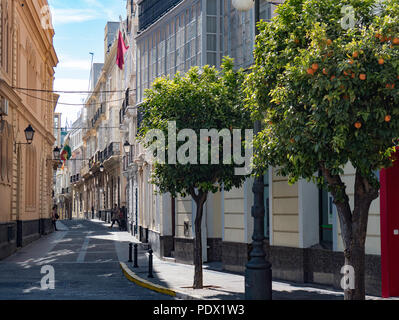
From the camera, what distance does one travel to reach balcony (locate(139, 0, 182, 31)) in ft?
77.1

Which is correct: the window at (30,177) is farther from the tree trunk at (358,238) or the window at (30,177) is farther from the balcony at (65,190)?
the balcony at (65,190)

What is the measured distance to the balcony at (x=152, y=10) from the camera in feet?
77.1

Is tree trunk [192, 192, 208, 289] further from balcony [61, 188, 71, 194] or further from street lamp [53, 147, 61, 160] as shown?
balcony [61, 188, 71, 194]

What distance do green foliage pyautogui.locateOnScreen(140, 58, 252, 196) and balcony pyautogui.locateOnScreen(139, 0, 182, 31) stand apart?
9192mm

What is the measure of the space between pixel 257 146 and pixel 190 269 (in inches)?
363

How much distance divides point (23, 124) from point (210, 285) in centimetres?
1727

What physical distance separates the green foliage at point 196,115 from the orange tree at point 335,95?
11.5 feet

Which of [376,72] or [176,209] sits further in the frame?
[176,209]

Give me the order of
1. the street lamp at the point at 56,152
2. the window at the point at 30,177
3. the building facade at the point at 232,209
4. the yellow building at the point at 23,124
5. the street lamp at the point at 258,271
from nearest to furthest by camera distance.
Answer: the street lamp at the point at 258,271
the building facade at the point at 232,209
the yellow building at the point at 23,124
the window at the point at 30,177
the street lamp at the point at 56,152

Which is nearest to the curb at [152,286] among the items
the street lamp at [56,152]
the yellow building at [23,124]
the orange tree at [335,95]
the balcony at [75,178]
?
the orange tree at [335,95]

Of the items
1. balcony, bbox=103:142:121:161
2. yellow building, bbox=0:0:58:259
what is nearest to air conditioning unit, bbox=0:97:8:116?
yellow building, bbox=0:0:58:259

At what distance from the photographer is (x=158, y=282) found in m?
15.0
